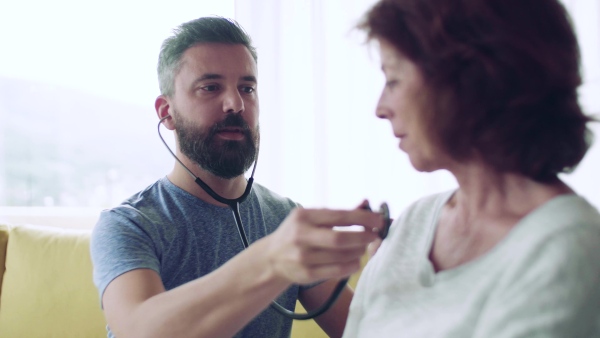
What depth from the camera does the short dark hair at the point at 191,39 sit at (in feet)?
4.88

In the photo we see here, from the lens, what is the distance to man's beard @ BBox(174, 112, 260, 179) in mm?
1420

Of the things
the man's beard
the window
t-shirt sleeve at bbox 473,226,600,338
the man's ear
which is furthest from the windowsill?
t-shirt sleeve at bbox 473,226,600,338

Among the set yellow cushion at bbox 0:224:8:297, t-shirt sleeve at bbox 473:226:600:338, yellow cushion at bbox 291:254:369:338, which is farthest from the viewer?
yellow cushion at bbox 0:224:8:297

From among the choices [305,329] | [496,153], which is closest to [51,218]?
[305,329]

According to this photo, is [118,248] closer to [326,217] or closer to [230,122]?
[230,122]

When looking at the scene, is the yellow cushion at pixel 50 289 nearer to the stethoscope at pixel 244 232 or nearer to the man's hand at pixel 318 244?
the stethoscope at pixel 244 232

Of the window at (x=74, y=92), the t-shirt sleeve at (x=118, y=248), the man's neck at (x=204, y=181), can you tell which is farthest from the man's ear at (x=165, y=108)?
the window at (x=74, y=92)

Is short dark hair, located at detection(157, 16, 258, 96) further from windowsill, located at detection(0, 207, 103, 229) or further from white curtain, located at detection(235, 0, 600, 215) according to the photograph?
windowsill, located at detection(0, 207, 103, 229)

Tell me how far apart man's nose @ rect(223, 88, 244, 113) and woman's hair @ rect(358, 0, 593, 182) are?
0.61 meters

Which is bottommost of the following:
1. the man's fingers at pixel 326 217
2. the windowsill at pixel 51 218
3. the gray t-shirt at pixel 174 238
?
the windowsill at pixel 51 218

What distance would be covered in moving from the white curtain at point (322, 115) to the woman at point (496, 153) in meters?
1.40

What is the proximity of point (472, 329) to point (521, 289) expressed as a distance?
0.10 meters

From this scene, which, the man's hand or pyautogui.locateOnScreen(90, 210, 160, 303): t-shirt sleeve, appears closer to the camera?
the man's hand

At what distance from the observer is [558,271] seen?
0.74 m
